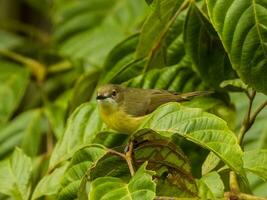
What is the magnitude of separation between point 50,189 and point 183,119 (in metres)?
0.54

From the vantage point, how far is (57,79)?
402 cm

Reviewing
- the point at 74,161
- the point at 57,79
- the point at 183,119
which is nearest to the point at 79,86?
the point at 74,161

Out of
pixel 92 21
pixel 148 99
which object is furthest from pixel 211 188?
pixel 92 21

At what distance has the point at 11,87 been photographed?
334 cm

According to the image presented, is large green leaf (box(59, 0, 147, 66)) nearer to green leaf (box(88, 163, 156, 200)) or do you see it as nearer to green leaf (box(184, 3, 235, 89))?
green leaf (box(184, 3, 235, 89))

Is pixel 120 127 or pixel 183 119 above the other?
pixel 183 119

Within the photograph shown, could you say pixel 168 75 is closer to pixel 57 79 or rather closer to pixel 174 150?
pixel 174 150

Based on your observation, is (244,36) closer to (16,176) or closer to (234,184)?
(234,184)

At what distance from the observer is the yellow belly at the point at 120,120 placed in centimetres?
227

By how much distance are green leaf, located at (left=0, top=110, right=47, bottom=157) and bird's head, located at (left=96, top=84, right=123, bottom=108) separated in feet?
1.71

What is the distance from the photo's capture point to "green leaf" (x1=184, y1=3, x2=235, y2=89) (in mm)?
2148

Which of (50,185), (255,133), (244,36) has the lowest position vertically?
(255,133)

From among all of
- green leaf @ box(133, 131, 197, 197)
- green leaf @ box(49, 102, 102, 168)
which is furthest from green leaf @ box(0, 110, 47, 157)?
green leaf @ box(133, 131, 197, 197)

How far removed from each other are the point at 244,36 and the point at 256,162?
1.10ft
